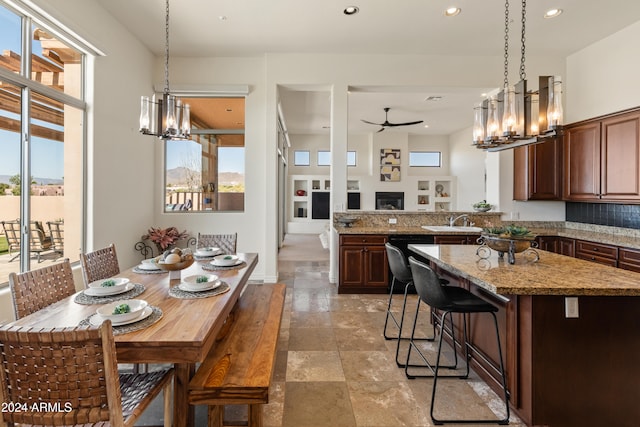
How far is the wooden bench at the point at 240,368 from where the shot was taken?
4.73ft

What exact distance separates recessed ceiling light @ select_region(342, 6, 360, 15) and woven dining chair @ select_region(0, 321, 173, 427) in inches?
151

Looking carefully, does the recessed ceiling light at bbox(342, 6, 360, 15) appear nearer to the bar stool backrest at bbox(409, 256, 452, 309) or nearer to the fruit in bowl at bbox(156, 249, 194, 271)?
the bar stool backrest at bbox(409, 256, 452, 309)

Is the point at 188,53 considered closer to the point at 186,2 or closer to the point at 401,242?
the point at 186,2

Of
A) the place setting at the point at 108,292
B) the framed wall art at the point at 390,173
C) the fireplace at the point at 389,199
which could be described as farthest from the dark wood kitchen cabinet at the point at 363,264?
the framed wall art at the point at 390,173

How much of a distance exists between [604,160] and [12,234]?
21.2ft

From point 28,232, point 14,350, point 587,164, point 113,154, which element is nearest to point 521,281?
point 14,350

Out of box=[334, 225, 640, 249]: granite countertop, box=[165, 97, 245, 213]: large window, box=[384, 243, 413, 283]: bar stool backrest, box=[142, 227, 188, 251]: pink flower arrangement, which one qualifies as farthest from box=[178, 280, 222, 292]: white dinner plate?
box=[165, 97, 245, 213]: large window

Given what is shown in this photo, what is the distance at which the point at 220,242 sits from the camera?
345cm

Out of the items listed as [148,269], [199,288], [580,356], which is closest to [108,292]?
[199,288]

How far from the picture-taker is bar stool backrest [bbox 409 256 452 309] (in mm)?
2002

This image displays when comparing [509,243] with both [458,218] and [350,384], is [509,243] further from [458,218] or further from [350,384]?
[458,218]

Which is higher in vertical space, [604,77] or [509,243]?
[604,77]

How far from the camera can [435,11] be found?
365 centimetres

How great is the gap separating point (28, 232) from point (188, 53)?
3269mm
